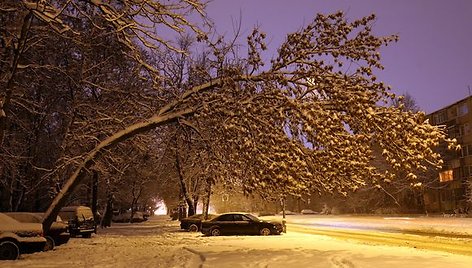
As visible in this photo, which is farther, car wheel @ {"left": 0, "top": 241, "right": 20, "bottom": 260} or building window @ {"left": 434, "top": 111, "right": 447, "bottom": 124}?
building window @ {"left": 434, "top": 111, "right": 447, "bottom": 124}

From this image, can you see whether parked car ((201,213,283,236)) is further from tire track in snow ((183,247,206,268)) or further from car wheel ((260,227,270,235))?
tire track in snow ((183,247,206,268))

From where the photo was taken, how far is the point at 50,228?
1914 centimetres

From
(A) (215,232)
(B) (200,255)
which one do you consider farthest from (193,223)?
(B) (200,255)

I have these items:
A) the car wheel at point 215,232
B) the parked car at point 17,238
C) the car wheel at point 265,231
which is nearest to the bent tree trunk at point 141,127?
→ the parked car at point 17,238

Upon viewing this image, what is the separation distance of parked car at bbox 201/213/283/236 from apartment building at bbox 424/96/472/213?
123ft

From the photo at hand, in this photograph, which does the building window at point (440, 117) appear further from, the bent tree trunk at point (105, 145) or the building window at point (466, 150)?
the bent tree trunk at point (105, 145)

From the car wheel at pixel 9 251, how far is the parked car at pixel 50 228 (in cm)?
225

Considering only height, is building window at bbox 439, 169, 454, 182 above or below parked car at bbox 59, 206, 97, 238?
above

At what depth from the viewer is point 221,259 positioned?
545 inches

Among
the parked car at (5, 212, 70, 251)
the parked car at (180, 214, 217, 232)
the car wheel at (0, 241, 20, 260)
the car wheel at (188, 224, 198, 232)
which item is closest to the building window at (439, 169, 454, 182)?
the parked car at (180, 214, 217, 232)

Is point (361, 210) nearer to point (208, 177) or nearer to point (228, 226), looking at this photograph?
point (228, 226)

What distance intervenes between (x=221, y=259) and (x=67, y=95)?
61.3 ft

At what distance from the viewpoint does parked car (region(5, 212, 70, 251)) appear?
17.5 metres

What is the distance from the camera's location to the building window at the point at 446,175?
61.9 metres
